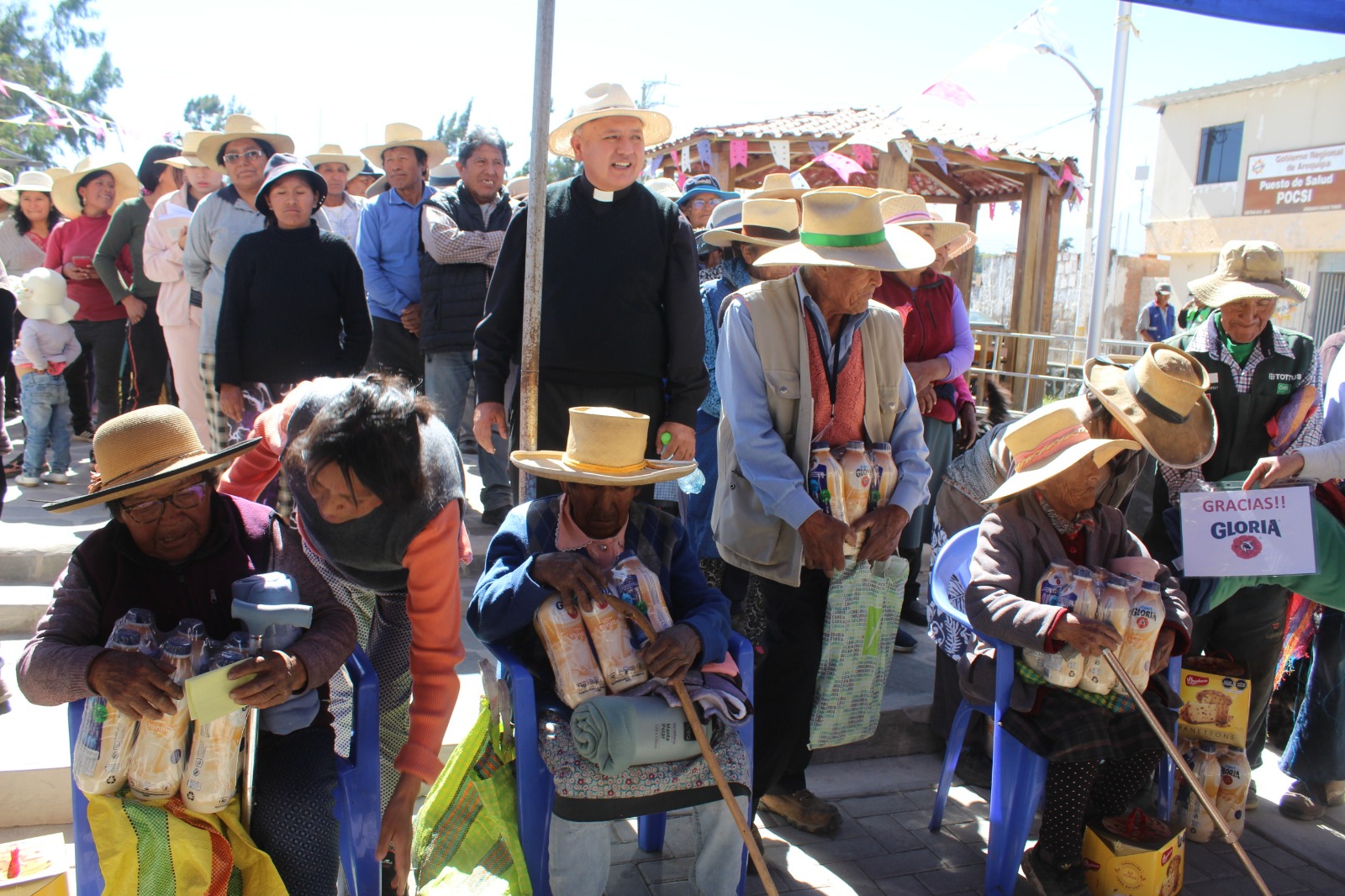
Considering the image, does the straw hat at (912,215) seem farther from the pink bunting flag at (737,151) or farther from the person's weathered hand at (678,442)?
the pink bunting flag at (737,151)

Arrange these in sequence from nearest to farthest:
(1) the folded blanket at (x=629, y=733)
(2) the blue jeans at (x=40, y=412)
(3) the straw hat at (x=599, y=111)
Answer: (1) the folded blanket at (x=629, y=733) < (3) the straw hat at (x=599, y=111) < (2) the blue jeans at (x=40, y=412)

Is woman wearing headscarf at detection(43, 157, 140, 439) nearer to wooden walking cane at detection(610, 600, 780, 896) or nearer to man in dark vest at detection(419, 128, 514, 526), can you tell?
man in dark vest at detection(419, 128, 514, 526)

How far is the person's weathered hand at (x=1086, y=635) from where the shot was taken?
2656mm

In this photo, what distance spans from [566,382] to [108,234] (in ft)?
13.3

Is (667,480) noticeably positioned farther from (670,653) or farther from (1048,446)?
(1048,446)

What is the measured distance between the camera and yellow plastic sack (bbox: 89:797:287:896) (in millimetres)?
1951

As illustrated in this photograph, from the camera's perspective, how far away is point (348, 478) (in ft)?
7.50

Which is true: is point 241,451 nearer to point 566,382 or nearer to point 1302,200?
point 566,382

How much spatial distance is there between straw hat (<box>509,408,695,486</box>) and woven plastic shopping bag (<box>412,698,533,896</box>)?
629 mm

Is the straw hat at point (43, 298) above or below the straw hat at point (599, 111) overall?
below

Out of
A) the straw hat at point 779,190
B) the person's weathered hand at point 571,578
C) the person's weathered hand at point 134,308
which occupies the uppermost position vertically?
the straw hat at point 779,190

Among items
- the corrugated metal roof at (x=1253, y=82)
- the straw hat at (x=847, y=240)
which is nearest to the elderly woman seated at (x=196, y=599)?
the straw hat at (x=847, y=240)

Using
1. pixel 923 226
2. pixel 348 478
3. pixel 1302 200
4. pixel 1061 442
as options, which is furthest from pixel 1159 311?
pixel 348 478

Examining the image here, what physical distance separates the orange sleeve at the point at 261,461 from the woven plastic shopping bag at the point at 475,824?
94 cm
